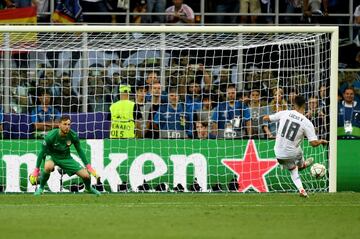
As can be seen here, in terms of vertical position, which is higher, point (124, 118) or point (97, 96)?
point (97, 96)

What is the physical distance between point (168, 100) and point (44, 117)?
251 centimetres

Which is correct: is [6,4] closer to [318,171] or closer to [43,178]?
[43,178]

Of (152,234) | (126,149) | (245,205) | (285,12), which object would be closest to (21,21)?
(126,149)

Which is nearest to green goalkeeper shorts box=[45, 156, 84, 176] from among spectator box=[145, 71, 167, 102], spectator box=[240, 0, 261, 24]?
spectator box=[145, 71, 167, 102]

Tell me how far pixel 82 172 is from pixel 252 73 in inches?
169

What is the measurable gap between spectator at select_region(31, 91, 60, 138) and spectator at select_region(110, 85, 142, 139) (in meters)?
1.21

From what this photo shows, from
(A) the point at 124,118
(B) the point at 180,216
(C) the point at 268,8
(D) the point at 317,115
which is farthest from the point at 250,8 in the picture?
(B) the point at 180,216

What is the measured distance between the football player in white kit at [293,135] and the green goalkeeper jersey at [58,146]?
11.6 feet

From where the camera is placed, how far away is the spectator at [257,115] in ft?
80.4

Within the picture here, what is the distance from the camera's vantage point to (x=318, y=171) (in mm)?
22375

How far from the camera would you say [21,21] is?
2634 centimetres

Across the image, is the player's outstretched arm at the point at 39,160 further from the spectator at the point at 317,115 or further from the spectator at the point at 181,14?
the spectator at the point at 181,14

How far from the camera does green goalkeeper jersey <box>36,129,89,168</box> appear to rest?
22.6m

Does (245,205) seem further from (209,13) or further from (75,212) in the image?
(209,13)
